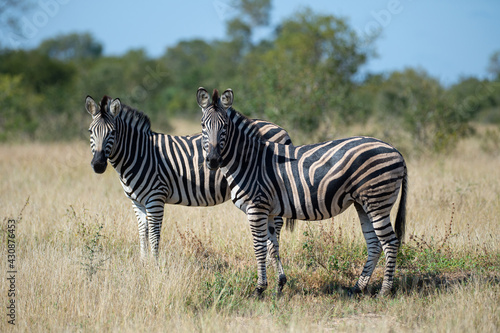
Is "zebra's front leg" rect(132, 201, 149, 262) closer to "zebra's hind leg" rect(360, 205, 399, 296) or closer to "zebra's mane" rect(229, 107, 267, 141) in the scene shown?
"zebra's mane" rect(229, 107, 267, 141)

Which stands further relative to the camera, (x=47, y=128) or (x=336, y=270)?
(x=47, y=128)

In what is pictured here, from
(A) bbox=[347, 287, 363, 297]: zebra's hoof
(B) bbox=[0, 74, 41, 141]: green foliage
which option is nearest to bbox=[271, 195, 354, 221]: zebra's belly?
(A) bbox=[347, 287, 363, 297]: zebra's hoof

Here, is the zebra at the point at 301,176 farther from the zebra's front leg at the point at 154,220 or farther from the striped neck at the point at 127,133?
the striped neck at the point at 127,133

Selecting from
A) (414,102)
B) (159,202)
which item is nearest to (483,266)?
(159,202)

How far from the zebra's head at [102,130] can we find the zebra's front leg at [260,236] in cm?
202

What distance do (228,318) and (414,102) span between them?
14.4 meters

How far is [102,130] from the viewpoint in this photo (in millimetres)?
5895

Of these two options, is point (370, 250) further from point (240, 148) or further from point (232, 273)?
point (240, 148)

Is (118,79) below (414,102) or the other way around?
the other way around

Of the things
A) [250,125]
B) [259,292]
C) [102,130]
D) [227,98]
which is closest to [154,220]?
[102,130]

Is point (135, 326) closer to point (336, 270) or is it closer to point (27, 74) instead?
point (336, 270)

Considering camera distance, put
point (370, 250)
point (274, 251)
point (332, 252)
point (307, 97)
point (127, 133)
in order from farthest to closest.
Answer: point (307, 97) → point (332, 252) → point (127, 133) → point (274, 251) → point (370, 250)

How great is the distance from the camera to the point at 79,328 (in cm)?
468

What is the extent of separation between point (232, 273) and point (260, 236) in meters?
0.80
